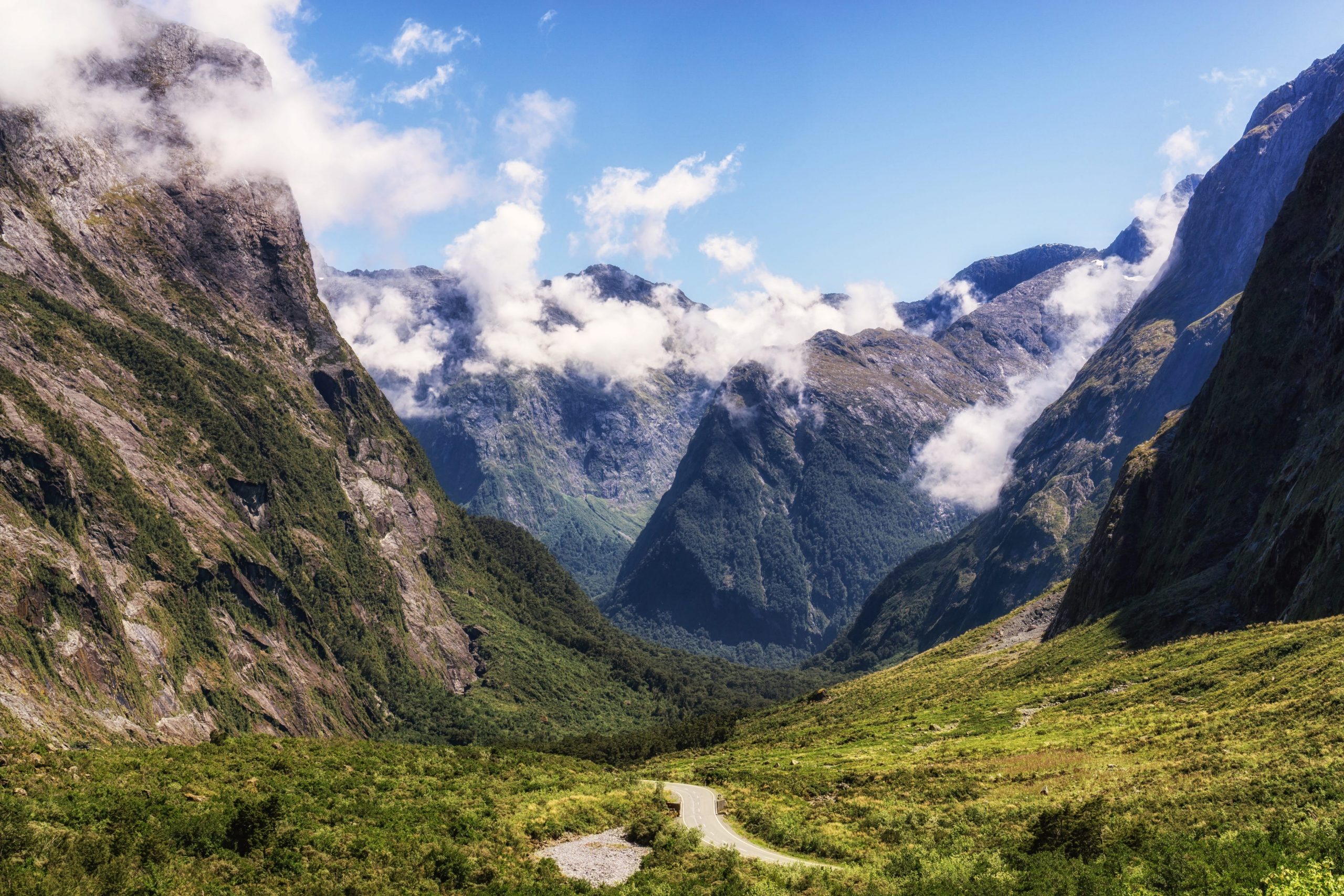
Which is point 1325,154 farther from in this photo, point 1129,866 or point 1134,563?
point 1129,866

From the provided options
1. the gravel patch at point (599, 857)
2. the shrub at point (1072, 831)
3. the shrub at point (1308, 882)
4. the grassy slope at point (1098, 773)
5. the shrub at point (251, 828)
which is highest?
the shrub at point (251, 828)

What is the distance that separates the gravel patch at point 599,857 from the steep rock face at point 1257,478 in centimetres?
8808

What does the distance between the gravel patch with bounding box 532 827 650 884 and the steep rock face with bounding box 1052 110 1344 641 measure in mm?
88084

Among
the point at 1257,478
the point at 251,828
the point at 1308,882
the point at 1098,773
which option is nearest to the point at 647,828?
the point at 251,828

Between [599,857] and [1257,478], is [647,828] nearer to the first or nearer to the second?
[599,857]

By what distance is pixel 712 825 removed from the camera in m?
58.7

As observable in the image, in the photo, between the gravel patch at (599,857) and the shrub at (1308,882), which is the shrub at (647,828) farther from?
the shrub at (1308,882)

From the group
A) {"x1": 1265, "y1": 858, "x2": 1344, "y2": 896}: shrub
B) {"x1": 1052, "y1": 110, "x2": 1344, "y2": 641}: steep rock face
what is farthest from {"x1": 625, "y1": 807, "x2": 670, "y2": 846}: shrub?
{"x1": 1052, "y1": 110, "x2": 1344, "y2": 641}: steep rock face

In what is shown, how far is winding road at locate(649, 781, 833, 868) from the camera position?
1972 inches

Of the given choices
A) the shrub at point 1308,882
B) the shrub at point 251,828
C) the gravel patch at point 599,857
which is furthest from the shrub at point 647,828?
the shrub at point 1308,882

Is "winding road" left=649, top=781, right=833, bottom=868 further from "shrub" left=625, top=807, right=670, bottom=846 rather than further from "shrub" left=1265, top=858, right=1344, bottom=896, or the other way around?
"shrub" left=1265, top=858, right=1344, bottom=896

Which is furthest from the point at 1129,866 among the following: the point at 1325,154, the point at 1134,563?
the point at 1325,154

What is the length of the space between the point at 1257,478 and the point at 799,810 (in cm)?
12265

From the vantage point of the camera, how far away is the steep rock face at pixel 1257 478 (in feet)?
356
